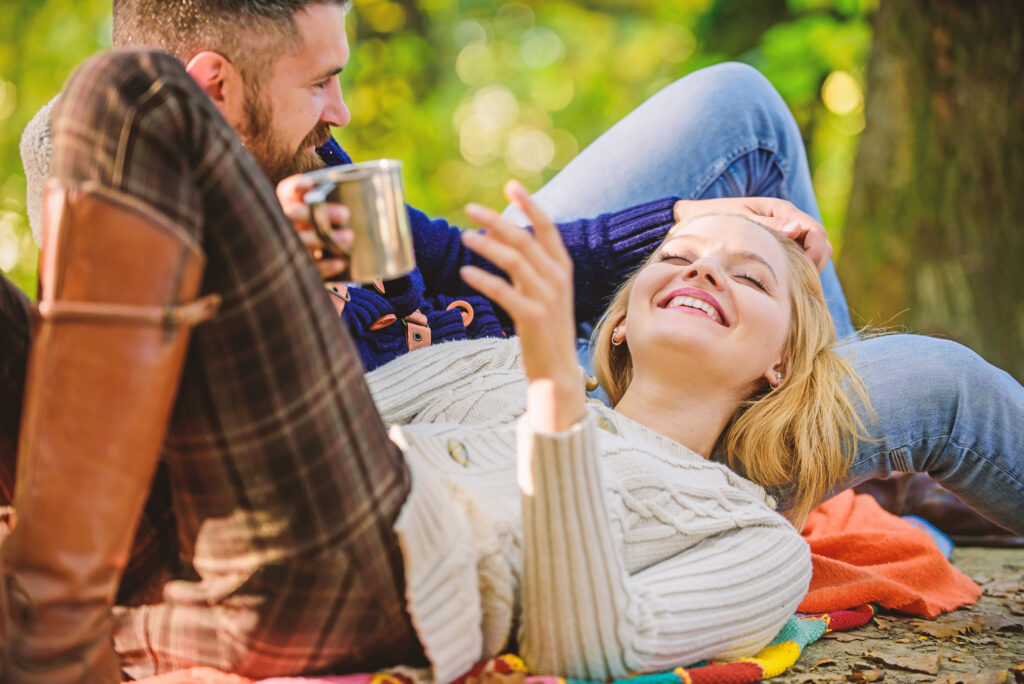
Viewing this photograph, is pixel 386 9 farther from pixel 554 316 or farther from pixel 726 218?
pixel 554 316

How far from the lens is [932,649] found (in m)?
2.28

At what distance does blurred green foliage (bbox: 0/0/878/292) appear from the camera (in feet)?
23.7

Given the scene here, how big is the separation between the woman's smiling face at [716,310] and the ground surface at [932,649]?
0.74m

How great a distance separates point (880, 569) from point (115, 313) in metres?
2.31

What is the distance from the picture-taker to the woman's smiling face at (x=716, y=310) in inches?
96.1

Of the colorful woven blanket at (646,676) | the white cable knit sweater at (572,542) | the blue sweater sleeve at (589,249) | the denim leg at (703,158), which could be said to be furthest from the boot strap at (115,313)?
the denim leg at (703,158)

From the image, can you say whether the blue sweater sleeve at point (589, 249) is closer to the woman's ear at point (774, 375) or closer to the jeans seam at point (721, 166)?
the jeans seam at point (721, 166)

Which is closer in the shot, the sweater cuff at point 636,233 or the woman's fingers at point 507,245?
the woman's fingers at point 507,245

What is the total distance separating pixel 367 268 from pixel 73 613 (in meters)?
0.72

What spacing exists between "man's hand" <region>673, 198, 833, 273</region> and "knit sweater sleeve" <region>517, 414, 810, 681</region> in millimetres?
1214

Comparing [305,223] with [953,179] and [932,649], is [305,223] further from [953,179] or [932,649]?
[953,179]

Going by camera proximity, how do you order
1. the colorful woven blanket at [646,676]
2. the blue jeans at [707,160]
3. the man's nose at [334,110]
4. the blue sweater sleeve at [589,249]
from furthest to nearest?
the blue jeans at [707,160]
the blue sweater sleeve at [589,249]
the man's nose at [334,110]
the colorful woven blanket at [646,676]

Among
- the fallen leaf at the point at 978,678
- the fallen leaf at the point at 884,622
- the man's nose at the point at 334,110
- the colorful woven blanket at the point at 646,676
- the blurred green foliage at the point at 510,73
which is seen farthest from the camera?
the blurred green foliage at the point at 510,73

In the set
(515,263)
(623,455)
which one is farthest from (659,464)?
(515,263)
